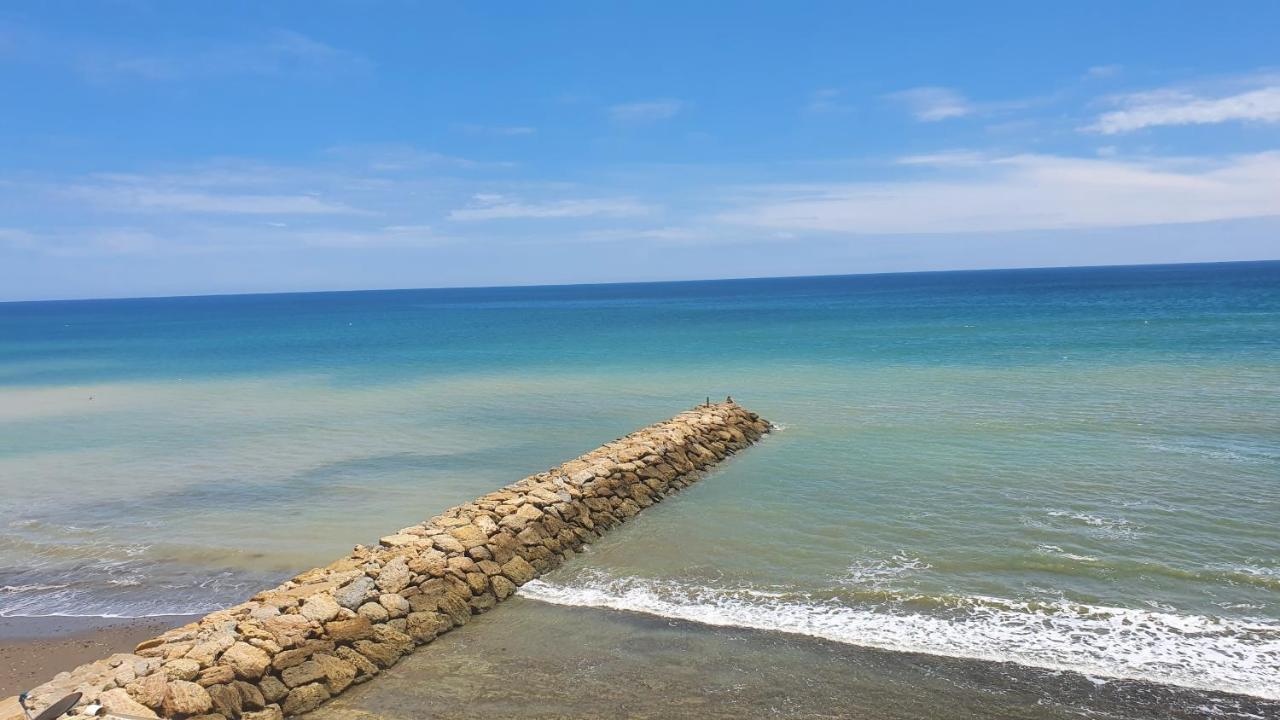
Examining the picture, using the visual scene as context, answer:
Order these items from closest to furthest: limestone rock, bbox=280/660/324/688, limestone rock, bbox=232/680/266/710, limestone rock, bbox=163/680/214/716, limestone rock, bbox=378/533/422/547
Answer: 1. limestone rock, bbox=163/680/214/716
2. limestone rock, bbox=232/680/266/710
3. limestone rock, bbox=280/660/324/688
4. limestone rock, bbox=378/533/422/547

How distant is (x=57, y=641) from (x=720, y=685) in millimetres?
8344

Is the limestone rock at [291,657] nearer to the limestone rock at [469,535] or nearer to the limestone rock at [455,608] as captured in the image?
the limestone rock at [455,608]

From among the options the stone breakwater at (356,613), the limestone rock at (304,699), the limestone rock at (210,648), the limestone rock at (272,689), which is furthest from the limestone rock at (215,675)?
the limestone rock at (304,699)

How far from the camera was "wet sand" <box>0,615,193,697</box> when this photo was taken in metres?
9.69

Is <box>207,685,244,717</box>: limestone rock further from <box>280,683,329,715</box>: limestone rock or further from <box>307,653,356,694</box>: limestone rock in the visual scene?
<box>307,653,356,694</box>: limestone rock

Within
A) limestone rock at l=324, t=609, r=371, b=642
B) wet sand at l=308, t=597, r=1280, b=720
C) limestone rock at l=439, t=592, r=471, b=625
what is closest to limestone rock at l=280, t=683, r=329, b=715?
wet sand at l=308, t=597, r=1280, b=720

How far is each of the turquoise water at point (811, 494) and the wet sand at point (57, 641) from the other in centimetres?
45

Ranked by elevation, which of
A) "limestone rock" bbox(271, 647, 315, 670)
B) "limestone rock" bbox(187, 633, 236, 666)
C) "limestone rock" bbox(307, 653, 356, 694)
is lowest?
"limestone rock" bbox(307, 653, 356, 694)

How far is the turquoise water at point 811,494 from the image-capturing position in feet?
33.5

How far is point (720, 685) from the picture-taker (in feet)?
28.3

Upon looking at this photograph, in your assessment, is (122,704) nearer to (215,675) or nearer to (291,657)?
(215,675)

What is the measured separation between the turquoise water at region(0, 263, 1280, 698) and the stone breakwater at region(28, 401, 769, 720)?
0.78 m

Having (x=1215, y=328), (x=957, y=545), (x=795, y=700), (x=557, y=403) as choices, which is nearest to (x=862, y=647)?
(x=795, y=700)

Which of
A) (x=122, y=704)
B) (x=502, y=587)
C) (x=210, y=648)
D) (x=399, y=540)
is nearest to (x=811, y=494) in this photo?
(x=502, y=587)
